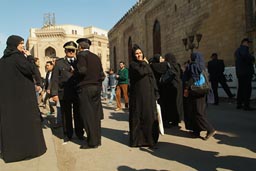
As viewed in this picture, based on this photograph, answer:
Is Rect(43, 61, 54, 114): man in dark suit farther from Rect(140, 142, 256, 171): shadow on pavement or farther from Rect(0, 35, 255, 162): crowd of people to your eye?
Rect(140, 142, 256, 171): shadow on pavement

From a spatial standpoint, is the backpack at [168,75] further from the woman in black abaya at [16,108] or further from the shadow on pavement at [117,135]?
the woman in black abaya at [16,108]

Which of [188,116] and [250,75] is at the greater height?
[250,75]

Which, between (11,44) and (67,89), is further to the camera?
(67,89)

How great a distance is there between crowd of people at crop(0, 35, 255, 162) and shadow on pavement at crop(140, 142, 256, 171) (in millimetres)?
368

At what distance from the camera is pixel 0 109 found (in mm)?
4586

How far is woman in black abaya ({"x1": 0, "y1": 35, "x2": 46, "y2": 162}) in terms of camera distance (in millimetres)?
4547

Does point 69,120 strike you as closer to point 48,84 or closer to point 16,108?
point 16,108

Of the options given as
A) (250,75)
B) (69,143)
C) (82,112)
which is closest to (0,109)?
(82,112)

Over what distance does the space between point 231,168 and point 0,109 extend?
10.5ft

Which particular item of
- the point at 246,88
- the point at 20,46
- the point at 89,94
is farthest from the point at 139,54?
the point at 246,88

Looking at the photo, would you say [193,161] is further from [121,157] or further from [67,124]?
[67,124]

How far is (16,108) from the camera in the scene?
4.57m

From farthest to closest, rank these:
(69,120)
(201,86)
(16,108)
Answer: (69,120) → (201,86) → (16,108)

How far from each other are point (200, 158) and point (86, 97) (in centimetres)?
208
